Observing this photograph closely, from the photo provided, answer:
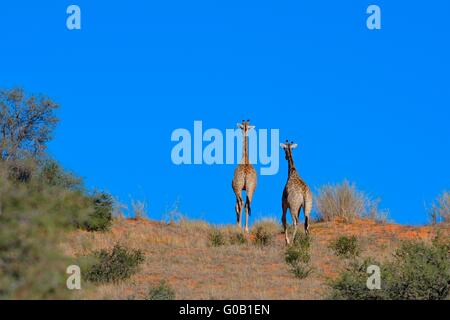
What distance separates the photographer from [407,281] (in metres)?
14.8

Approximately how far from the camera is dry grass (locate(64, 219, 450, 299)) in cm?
1550

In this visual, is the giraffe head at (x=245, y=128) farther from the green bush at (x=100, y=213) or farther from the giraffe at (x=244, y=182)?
the green bush at (x=100, y=213)

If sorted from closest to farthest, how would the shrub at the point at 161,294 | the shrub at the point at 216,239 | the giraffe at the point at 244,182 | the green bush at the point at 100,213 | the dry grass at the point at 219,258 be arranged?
1. the shrub at the point at 161,294
2. the dry grass at the point at 219,258
3. the shrub at the point at 216,239
4. the green bush at the point at 100,213
5. the giraffe at the point at 244,182

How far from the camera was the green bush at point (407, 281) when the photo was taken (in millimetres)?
14273

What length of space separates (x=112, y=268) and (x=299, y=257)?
14.4ft

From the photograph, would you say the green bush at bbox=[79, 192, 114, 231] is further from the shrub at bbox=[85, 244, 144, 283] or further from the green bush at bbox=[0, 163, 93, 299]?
Answer: the green bush at bbox=[0, 163, 93, 299]

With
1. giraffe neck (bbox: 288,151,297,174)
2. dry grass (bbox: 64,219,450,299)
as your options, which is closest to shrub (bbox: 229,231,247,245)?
dry grass (bbox: 64,219,450,299)

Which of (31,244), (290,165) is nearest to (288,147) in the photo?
(290,165)

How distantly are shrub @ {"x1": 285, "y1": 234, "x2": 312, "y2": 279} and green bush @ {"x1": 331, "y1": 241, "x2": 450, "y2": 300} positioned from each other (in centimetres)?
206

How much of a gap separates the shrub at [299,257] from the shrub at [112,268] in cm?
321

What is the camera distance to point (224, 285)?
16422 mm

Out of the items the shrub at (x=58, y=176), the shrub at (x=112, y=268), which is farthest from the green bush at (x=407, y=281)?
the shrub at (x=58, y=176)
